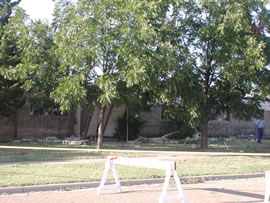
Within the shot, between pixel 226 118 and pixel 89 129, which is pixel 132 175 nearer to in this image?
pixel 89 129

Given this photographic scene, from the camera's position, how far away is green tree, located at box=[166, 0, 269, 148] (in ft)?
48.7

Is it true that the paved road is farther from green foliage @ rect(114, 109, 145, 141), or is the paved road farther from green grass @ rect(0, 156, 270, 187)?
green foliage @ rect(114, 109, 145, 141)

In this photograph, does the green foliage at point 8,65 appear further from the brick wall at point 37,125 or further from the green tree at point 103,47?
the green tree at point 103,47

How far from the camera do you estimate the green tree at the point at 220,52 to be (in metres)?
14.9

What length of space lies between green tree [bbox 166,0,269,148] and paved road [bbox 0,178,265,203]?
22.2 feet

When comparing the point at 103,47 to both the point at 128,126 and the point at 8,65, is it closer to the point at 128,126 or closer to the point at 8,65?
the point at 8,65

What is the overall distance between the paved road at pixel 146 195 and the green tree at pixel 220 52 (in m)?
6.77

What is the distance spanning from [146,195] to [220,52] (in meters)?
9.62

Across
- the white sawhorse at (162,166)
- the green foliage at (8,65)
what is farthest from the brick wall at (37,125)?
the white sawhorse at (162,166)

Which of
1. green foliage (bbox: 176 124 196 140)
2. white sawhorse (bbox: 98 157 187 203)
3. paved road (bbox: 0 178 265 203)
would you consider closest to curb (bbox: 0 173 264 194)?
paved road (bbox: 0 178 265 203)

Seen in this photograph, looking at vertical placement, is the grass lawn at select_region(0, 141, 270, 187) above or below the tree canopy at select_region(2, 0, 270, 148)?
below

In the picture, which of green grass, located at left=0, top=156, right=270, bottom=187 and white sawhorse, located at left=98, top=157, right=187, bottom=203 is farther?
green grass, located at left=0, top=156, right=270, bottom=187

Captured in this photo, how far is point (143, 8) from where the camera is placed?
564 inches

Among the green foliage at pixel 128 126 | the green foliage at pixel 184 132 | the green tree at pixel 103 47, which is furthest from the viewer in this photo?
the green foliage at pixel 184 132
